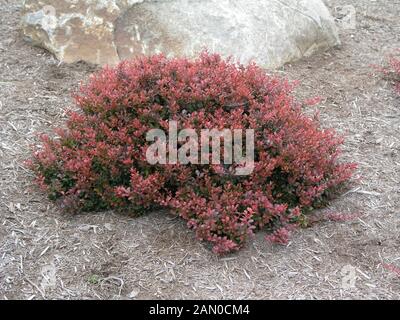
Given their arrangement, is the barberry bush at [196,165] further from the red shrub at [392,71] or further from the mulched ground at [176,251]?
the red shrub at [392,71]

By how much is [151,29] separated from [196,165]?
2401mm

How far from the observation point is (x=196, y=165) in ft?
12.9

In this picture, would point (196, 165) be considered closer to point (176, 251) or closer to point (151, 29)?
point (176, 251)

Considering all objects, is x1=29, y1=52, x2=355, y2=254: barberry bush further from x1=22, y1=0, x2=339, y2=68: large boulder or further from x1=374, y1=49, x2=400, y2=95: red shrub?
x1=374, y1=49, x2=400, y2=95: red shrub

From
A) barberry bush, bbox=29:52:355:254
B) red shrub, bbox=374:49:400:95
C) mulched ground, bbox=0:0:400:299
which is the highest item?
barberry bush, bbox=29:52:355:254

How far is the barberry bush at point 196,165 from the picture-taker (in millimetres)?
3795

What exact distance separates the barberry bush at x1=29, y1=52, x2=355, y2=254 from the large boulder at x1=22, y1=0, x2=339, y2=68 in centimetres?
136

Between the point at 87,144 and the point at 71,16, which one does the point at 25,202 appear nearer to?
the point at 87,144

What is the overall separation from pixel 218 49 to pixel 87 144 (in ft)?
7.34

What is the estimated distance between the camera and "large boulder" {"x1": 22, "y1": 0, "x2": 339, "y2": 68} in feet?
19.0

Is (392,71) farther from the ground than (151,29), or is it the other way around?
(151,29)

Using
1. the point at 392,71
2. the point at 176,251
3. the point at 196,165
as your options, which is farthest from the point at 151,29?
the point at 176,251

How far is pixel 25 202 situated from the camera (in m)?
4.14

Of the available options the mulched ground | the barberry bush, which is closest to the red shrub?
the mulched ground
